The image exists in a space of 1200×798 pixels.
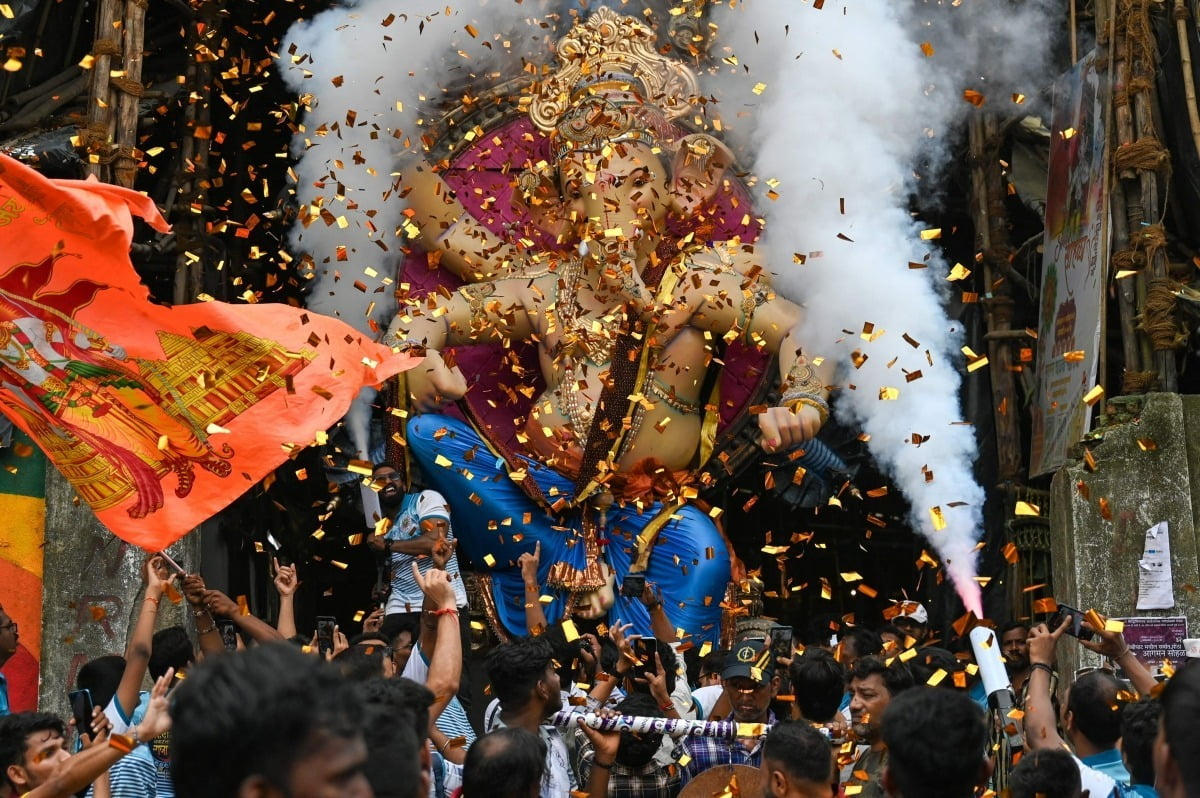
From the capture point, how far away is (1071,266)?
351 inches

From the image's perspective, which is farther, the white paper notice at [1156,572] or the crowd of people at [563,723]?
the white paper notice at [1156,572]

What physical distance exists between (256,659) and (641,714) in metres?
2.94

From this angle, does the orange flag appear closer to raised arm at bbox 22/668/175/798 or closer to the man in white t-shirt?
the man in white t-shirt

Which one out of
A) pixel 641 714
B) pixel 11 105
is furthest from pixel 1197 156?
pixel 11 105

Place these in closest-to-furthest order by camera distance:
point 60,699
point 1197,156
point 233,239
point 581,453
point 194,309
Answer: point 194,309 < point 60,699 < point 1197,156 < point 581,453 < point 233,239

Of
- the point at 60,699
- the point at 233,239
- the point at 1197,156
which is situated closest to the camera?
the point at 60,699

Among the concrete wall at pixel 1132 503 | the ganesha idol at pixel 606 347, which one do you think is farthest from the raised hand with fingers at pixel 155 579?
the concrete wall at pixel 1132 503

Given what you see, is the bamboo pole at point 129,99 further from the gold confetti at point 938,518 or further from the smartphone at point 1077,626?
the smartphone at point 1077,626

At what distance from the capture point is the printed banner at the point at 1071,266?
27.8 feet

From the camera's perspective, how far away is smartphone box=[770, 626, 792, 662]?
6.07 m

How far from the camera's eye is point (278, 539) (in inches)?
389

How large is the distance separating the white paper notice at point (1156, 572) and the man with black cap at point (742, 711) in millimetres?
2578

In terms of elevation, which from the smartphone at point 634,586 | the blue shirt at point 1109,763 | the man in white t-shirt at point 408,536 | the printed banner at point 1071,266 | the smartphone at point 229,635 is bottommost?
the blue shirt at point 1109,763

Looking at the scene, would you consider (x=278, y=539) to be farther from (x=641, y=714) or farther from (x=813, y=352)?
(x=641, y=714)
